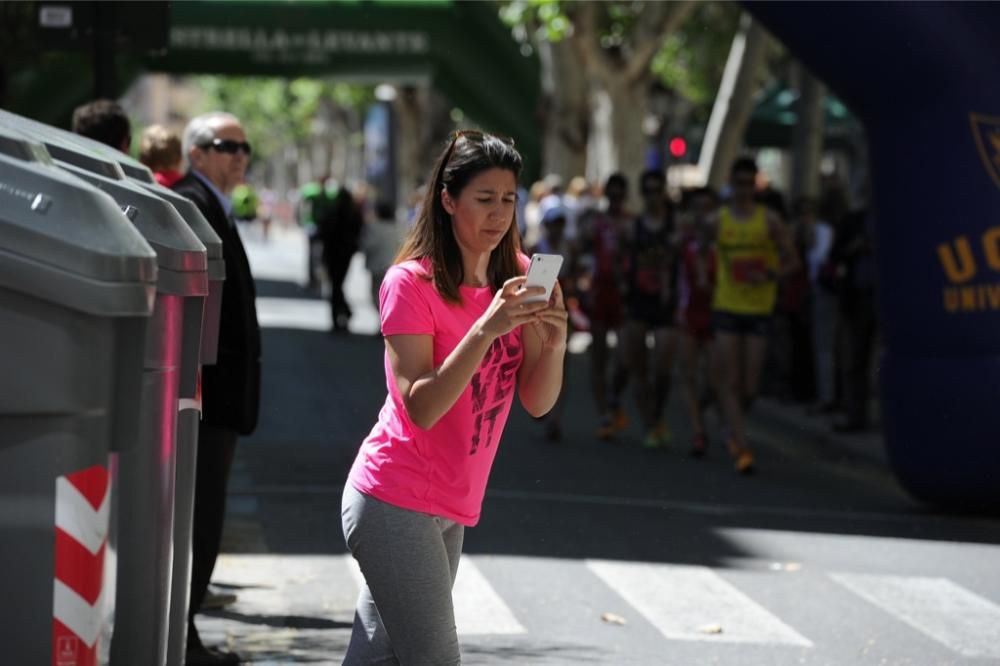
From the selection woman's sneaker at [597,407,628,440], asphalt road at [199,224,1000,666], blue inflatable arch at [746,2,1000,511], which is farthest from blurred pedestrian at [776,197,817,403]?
blue inflatable arch at [746,2,1000,511]

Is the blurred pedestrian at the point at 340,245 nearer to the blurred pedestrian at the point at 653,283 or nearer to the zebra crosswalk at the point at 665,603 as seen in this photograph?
the blurred pedestrian at the point at 653,283

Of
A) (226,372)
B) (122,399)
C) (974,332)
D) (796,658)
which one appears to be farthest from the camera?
(974,332)

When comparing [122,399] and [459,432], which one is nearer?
[122,399]

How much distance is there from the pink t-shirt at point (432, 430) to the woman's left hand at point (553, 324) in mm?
83

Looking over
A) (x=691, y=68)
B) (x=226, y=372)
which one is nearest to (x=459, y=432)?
(x=226, y=372)

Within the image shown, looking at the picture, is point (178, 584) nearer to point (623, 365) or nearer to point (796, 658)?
point (796, 658)

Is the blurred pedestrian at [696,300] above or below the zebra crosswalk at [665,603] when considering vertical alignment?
above

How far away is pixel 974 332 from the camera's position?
9.93 metres

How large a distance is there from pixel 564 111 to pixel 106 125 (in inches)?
755

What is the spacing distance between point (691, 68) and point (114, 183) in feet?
146

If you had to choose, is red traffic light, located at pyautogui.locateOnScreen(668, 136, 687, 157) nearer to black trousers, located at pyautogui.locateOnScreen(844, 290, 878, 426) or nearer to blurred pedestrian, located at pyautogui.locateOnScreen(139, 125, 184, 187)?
black trousers, located at pyautogui.locateOnScreen(844, 290, 878, 426)

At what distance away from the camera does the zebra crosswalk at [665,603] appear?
740cm

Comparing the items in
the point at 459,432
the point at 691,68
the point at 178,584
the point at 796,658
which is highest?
the point at 691,68

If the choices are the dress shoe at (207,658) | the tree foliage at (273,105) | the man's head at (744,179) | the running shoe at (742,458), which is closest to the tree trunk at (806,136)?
the running shoe at (742,458)
